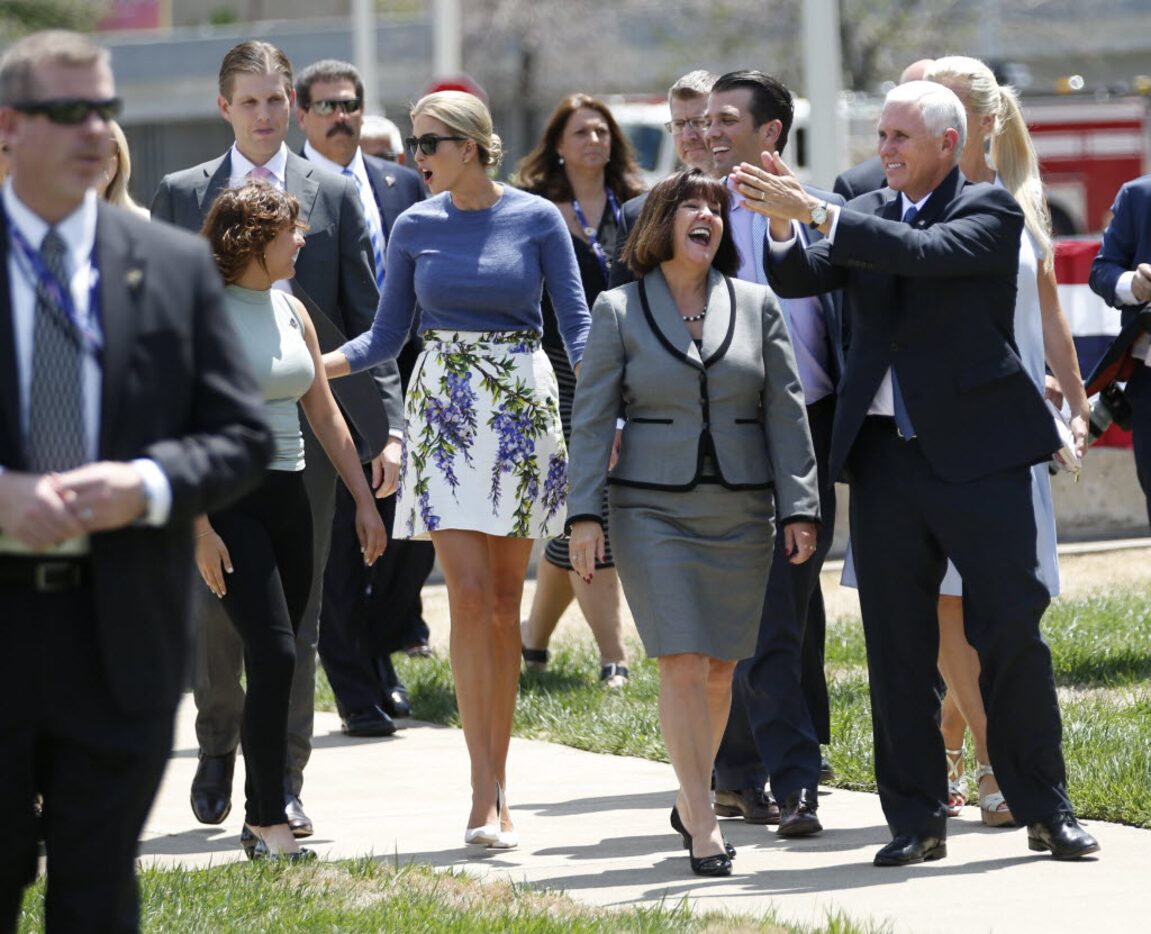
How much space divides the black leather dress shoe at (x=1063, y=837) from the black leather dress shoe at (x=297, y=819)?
2138 mm

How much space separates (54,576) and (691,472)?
9.07 ft

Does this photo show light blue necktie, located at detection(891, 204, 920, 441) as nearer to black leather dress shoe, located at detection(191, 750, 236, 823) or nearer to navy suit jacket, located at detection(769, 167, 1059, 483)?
navy suit jacket, located at detection(769, 167, 1059, 483)

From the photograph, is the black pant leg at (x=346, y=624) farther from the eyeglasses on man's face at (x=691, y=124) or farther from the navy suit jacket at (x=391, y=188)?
the eyeglasses on man's face at (x=691, y=124)

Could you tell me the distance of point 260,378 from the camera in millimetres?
6219

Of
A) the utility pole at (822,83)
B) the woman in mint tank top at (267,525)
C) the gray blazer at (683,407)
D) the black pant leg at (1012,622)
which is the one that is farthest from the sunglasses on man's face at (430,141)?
the utility pole at (822,83)

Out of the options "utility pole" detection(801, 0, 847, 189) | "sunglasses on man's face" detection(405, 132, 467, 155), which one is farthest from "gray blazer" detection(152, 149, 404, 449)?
"utility pole" detection(801, 0, 847, 189)

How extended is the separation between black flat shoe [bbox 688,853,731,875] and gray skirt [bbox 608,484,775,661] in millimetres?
545

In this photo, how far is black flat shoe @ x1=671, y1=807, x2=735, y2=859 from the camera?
6.10 meters

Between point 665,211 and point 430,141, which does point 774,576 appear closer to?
point 665,211

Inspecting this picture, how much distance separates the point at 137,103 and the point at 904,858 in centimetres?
4351

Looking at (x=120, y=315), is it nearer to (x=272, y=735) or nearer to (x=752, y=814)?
(x=272, y=735)

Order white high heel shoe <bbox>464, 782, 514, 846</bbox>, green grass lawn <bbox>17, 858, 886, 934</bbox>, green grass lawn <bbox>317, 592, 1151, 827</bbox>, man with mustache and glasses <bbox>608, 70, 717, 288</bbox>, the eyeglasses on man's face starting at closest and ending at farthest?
green grass lawn <bbox>17, 858, 886, 934</bbox> → white high heel shoe <bbox>464, 782, 514, 846</bbox> → green grass lawn <bbox>317, 592, 1151, 827</bbox> → the eyeglasses on man's face → man with mustache and glasses <bbox>608, 70, 717, 288</bbox>

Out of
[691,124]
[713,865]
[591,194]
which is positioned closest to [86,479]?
[713,865]

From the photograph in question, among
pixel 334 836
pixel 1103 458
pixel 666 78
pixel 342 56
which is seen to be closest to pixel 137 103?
pixel 342 56
